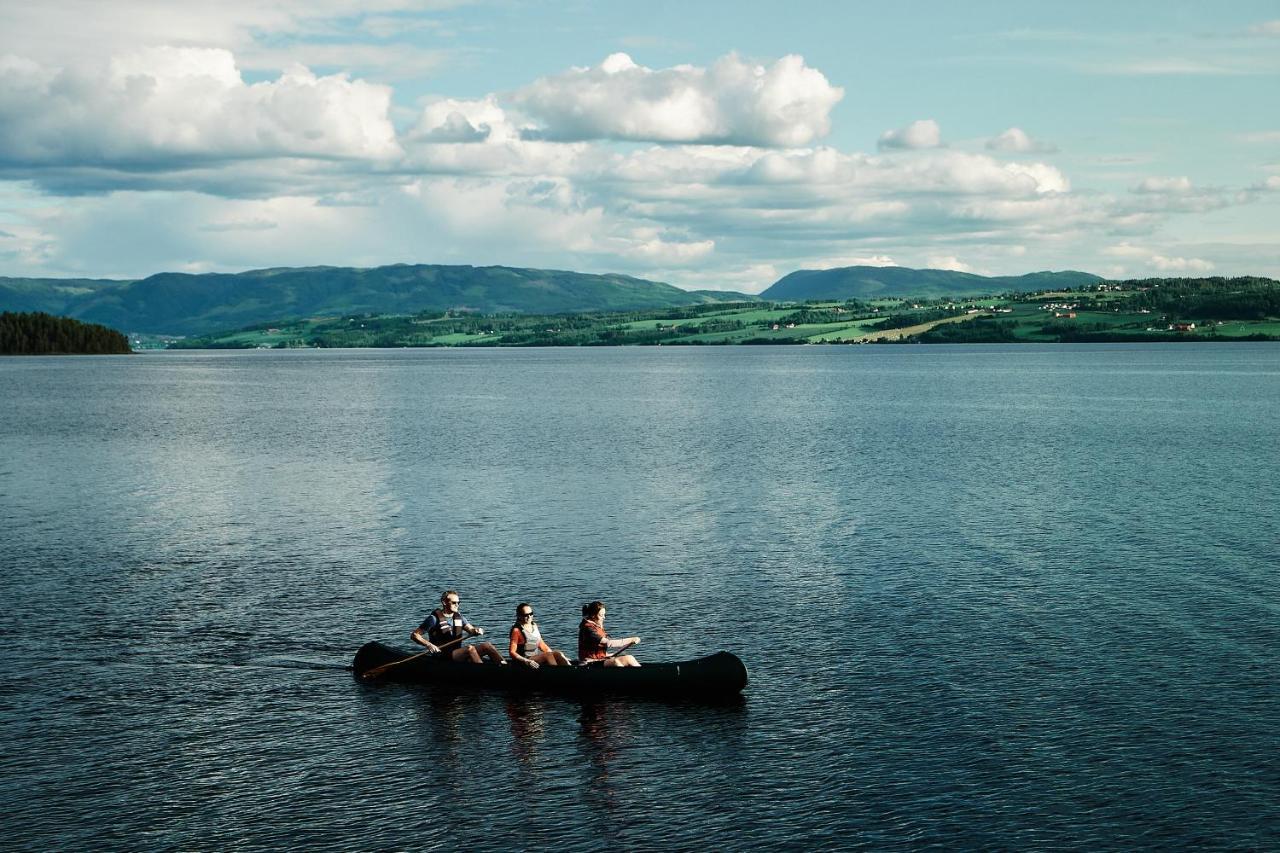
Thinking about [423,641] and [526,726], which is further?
[423,641]

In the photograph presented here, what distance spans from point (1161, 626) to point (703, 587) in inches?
660

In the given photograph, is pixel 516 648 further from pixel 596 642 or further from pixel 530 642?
pixel 596 642

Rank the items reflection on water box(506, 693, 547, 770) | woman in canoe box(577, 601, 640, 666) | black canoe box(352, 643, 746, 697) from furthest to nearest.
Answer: woman in canoe box(577, 601, 640, 666) < black canoe box(352, 643, 746, 697) < reflection on water box(506, 693, 547, 770)

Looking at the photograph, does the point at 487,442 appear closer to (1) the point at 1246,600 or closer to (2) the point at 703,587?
(2) the point at 703,587

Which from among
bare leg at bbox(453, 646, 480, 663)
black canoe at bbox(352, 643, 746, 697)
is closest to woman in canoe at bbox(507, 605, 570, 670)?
black canoe at bbox(352, 643, 746, 697)

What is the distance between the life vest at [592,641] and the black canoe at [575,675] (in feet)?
1.15

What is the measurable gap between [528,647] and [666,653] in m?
4.92

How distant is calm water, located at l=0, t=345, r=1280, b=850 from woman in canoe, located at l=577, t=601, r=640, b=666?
1360 millimetres

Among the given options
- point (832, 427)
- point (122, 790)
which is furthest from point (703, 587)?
point (832, 427)

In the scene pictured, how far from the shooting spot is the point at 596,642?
3534cm

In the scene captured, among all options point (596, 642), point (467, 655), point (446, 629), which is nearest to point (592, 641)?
point (596, 642)

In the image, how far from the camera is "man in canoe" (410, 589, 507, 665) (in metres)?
36.8

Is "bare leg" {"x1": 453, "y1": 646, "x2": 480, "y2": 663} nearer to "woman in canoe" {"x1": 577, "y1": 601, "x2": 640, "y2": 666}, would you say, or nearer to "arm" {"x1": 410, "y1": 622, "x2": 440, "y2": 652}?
"arm" {"x1": 410, "y1": 622, "x2": 440, "y2": 652}

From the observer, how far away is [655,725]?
32938 millimetres
